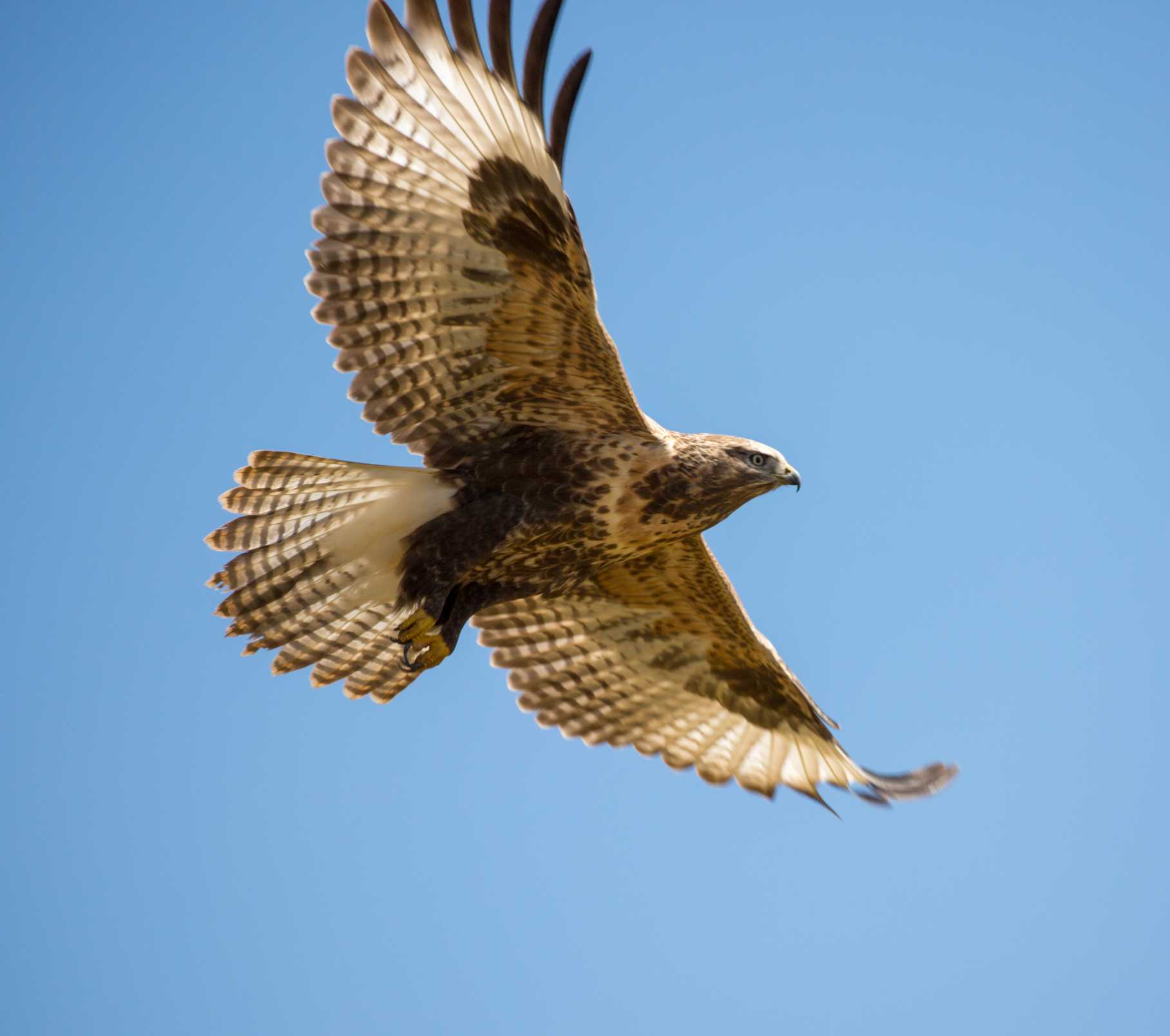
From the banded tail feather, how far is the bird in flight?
0.01m

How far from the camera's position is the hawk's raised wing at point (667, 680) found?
9.53 meters

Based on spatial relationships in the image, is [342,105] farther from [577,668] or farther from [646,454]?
[577,668]

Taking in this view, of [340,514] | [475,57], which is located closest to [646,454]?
[340,514]

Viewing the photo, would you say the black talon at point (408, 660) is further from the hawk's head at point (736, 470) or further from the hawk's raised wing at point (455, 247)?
the hawk's head at point (736, 470)

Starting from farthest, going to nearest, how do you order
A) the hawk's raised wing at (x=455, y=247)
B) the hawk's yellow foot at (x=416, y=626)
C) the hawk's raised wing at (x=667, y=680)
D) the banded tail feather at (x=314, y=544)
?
1. the hawk's raised wing at (x=667, y=680)
2. the hawk's yellow foot at (x=416, y=626)
3. the banded tail feather at (x=314, y=544)
4. the hawk's raised wing at (x=455, y=247)

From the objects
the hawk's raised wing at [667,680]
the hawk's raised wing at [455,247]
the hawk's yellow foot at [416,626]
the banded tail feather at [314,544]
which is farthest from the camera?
the hawk's raised wing at [667,680]

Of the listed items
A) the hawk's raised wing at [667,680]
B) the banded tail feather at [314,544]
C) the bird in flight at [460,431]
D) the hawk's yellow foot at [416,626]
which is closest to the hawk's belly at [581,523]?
the bird in flight at [460,431]

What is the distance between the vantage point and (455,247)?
7453 millimetres

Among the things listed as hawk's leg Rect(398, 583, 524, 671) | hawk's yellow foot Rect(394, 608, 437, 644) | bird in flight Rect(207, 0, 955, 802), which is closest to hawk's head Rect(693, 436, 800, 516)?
bird in flight Rect(207, 0, 955, 802)

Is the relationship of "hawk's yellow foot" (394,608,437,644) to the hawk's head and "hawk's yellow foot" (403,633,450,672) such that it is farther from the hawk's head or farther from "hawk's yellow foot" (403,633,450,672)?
the hawk's head

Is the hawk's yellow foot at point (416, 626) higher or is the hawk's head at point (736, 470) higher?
the hawk's head at point (736, 470)

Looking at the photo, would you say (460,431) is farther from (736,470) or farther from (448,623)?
(736,470)

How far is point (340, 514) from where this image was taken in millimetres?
8078

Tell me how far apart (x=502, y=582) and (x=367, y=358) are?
4.79 feet
